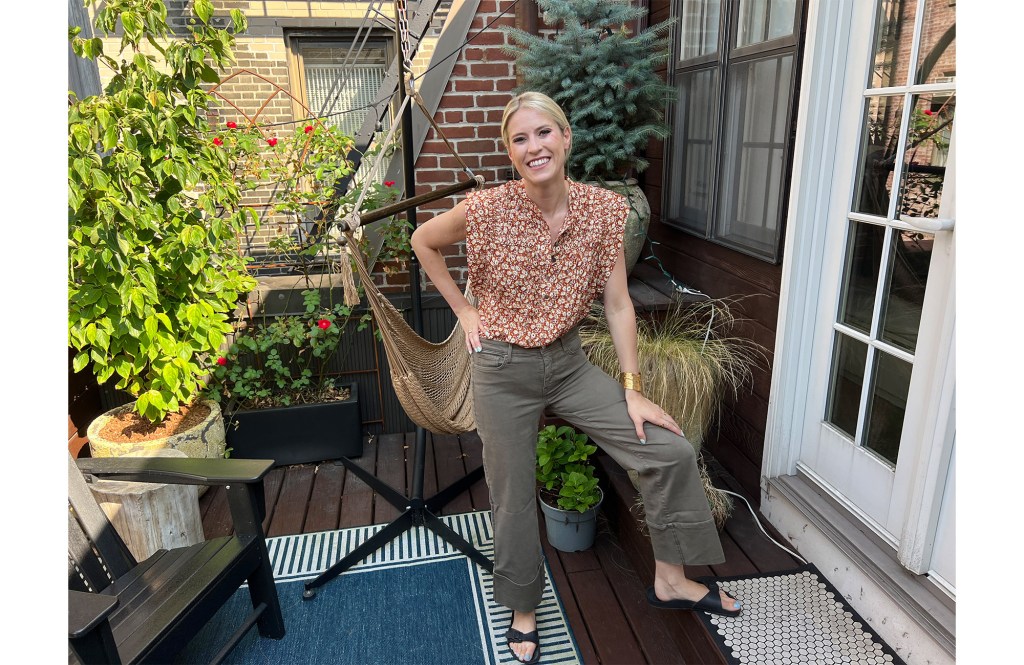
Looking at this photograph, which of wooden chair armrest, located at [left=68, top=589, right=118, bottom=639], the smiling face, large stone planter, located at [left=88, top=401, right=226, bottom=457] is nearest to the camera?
wooden chair armrest, located at [left=68, top=589, right=118, bottom=639]

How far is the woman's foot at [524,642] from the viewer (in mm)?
1895

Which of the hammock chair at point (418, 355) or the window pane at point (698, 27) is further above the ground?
the window pane at point (698, 27)

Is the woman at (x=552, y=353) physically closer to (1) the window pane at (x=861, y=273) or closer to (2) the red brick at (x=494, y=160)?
(1) the window pane at (x=861, y=273)

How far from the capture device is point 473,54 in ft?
10.4

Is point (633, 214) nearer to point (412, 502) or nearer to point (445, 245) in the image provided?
point (445, 245)

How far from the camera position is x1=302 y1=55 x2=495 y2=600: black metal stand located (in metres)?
2.29

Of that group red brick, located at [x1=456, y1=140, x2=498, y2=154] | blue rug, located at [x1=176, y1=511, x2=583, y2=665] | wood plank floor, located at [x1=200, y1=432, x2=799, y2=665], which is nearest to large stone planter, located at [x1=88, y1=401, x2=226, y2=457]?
wood plank floor, located at [x1=200, y1=432, x2=799, y2=665]

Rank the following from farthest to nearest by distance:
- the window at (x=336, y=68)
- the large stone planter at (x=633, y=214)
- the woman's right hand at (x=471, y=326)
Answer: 1. the window at (x=336, y=68)
2. the large stone planter at (x=633, y=214)
3. the woman's right hand at (x=471, y=326)

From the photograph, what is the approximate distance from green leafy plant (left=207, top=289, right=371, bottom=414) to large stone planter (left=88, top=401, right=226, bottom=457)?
22cm

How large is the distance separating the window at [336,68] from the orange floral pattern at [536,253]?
333 cm

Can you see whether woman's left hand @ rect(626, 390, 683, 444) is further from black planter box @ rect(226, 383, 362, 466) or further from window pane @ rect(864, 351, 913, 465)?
black planter box @ rect(226, 383, 362, 466)

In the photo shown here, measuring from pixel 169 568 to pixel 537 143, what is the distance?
156 centimetres

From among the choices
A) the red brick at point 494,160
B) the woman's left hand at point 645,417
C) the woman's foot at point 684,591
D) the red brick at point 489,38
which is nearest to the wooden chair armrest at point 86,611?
the woman's left hand at point 645,417
